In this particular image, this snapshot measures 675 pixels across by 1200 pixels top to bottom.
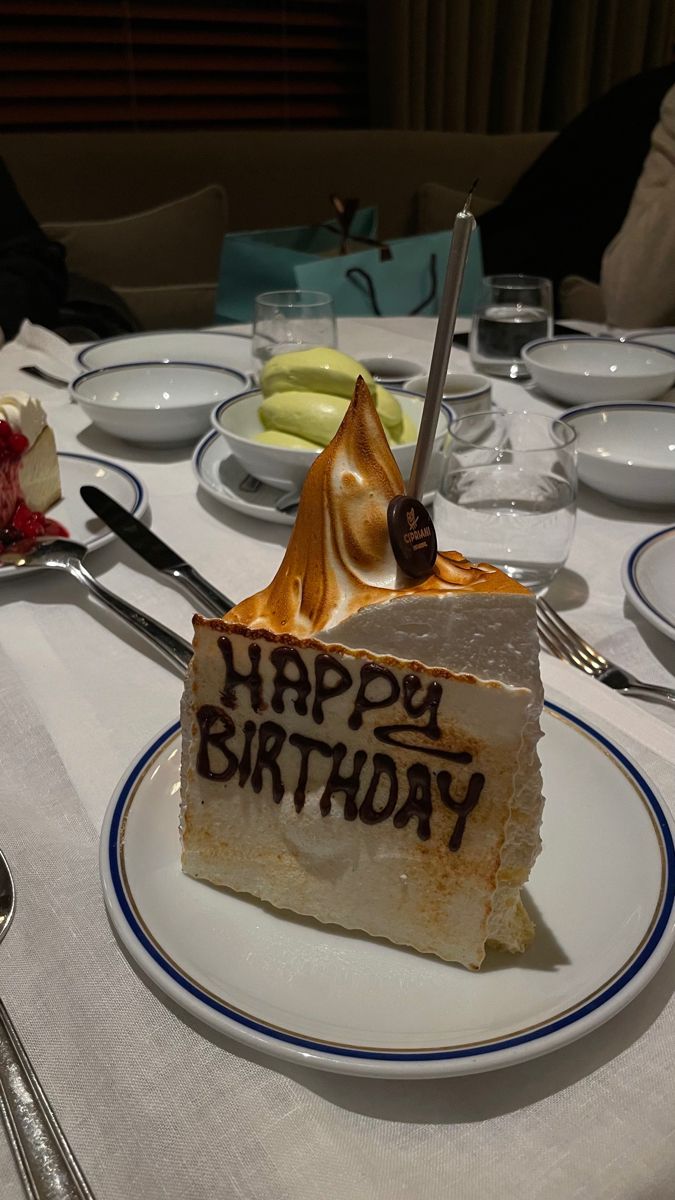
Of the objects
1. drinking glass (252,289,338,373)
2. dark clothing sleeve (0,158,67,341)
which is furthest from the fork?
dark clothing sleeve (0,158,67,341)

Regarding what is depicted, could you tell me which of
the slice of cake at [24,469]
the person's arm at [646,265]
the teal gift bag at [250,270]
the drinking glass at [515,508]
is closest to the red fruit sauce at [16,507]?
the slice of cake at [24,469]

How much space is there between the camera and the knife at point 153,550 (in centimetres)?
80

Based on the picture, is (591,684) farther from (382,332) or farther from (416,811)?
(382,332)

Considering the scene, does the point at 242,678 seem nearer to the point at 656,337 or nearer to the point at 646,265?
the point at 656,337

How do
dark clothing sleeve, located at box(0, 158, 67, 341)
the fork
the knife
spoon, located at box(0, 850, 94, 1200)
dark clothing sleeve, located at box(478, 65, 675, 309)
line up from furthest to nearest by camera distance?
dark clothing sleeve, located at box(478, 65, 675, 309)
dark clothing sleeve, located at box(0, 158, 67, 341)
the knife
the fork
spoon, located at box(0, 850, 94, 1200)

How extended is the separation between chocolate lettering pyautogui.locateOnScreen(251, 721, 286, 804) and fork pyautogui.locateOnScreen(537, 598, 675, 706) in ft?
0.92

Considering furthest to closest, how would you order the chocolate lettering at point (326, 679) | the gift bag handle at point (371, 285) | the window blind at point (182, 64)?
the window blind at point (182, 64)
the gift bag handle at point (371, 285)
the chocolate lettering at point (326, 679)

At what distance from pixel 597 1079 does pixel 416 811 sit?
5.7 inches

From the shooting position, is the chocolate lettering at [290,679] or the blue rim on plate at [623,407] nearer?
the chocolate lettering at [290,679]

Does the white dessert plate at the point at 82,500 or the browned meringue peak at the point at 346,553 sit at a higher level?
the browned meringue peak at the point at 346,553

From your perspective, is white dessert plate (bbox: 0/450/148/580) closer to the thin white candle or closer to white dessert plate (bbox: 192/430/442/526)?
white dessert plate (bbox: 192/430/442/526)

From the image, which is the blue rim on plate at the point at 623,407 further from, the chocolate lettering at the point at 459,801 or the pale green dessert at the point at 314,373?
the chocolate lettering at the point at 459,801

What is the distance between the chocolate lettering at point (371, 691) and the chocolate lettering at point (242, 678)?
0.05 metres

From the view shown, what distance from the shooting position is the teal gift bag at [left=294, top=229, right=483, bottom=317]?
2115 millimetres
